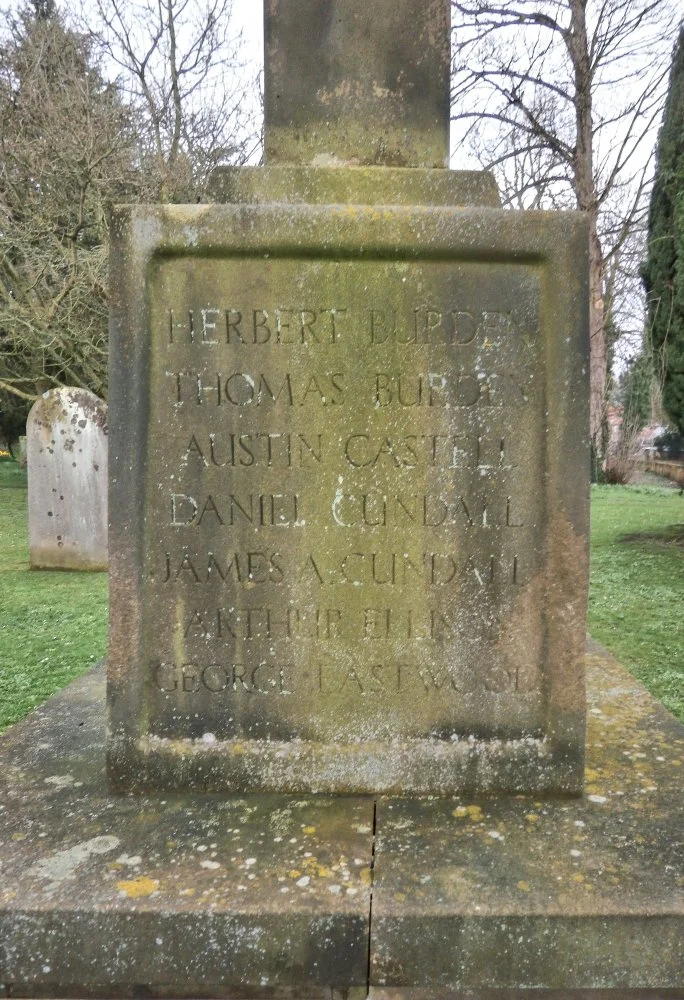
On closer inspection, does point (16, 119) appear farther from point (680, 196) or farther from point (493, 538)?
point (493, 538)

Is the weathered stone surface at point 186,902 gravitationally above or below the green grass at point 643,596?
above

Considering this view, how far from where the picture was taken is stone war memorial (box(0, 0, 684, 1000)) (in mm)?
2084

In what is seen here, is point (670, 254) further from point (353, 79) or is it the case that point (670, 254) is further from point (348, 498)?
point (348, 498)

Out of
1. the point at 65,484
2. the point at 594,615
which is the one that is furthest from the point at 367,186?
the point at 65,484

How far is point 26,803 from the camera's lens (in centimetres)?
217

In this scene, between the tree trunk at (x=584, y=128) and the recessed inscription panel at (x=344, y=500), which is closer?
the recessed inscription panel at (x=344, y=500)

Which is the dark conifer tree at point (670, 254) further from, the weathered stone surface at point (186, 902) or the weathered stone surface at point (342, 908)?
the weathered stone surface at point (186, 902)


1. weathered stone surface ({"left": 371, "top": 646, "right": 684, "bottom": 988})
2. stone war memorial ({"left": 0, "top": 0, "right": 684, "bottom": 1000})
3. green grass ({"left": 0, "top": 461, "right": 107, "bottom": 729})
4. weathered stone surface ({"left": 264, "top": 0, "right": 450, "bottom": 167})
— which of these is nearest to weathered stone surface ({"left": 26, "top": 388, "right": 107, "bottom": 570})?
green grass ({"left": 0, "top": 461, "right": 107, "bottom": 729})

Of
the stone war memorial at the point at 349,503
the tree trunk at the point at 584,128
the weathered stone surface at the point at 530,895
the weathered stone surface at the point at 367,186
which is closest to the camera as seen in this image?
the weathered stone surface at the point at 530,895

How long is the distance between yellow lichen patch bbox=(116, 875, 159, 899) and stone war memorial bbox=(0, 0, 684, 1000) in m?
0.16

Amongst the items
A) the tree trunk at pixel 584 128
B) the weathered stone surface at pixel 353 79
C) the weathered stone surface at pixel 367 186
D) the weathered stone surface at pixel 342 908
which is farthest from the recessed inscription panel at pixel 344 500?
the tree trunk at pixel 584 128

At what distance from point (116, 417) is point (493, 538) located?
115 centimetres

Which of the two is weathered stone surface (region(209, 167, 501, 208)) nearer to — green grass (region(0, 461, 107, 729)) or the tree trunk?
green grass (region(0, 461, 107, 729))

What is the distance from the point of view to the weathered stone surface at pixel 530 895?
1.68 m
